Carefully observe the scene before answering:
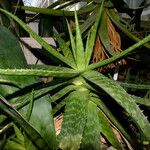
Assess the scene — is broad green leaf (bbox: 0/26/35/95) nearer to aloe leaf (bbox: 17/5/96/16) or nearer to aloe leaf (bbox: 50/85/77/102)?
aloe leaf (bbox: 50/85/77/102)

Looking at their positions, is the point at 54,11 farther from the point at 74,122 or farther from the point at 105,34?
the point at 74,122

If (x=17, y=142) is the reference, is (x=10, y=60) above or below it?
above

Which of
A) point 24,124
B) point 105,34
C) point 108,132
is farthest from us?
point 105,34

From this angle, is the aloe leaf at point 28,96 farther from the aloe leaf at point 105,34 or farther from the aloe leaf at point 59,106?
the aloe leaf at point 105,34

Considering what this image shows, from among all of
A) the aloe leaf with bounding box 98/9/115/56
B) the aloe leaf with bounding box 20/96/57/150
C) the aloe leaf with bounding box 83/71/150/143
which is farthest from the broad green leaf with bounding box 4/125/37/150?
the aloe leaf with bounding box 98/9/115/56

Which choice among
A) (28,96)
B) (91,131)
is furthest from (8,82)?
(91,131)

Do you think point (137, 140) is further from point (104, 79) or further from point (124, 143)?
point (104, 79)
